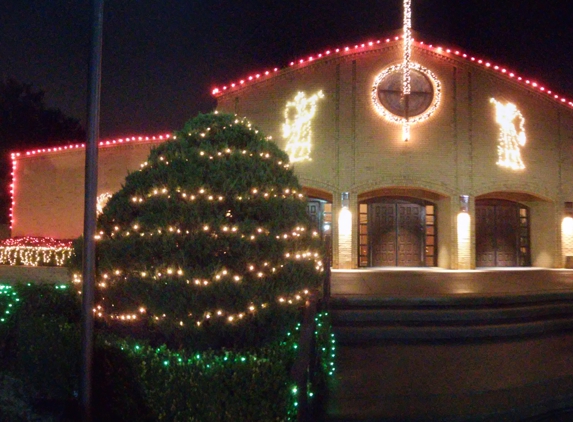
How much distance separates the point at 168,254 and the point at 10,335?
269cm

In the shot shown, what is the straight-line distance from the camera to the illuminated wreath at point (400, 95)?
1675 centimetres

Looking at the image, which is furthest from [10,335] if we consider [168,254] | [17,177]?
[17,177]

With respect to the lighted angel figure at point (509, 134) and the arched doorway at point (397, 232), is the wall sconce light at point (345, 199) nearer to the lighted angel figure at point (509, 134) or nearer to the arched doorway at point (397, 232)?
the arched doorway at point (397, 232)

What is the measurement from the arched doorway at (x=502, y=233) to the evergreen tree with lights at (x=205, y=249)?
14.1 meters

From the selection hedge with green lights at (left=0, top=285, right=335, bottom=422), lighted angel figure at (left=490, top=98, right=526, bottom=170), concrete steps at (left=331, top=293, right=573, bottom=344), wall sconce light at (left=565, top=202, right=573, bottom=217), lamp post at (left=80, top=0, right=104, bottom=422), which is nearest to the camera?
hedge with green lights at (left=0, top=285, right=335, bottom=422)

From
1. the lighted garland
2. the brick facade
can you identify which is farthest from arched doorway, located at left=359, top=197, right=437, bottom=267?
the lighted garland

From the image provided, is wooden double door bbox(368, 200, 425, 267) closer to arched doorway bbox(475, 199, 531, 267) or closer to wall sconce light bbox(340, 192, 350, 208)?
wall sconce light bbox(340, 192, 350, 208)

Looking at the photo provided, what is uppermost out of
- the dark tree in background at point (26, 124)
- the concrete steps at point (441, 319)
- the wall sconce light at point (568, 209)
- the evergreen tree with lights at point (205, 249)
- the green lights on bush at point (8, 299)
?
the dark tree in background at point (26, 124)

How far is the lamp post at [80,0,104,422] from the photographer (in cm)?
526

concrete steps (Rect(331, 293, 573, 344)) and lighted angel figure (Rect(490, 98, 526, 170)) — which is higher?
lighted angel figure (Rect(490, 98, 526, 170))

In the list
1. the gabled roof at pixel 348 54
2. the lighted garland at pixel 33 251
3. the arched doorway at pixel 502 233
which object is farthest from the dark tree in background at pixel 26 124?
the arched doorway at pixel 502 233

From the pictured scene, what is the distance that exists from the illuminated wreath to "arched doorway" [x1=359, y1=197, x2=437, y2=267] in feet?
9.75

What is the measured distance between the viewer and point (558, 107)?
17719mm

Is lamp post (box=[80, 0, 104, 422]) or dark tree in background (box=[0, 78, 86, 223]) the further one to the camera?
dark tree in background (box=[0, 78, 86, 223])
